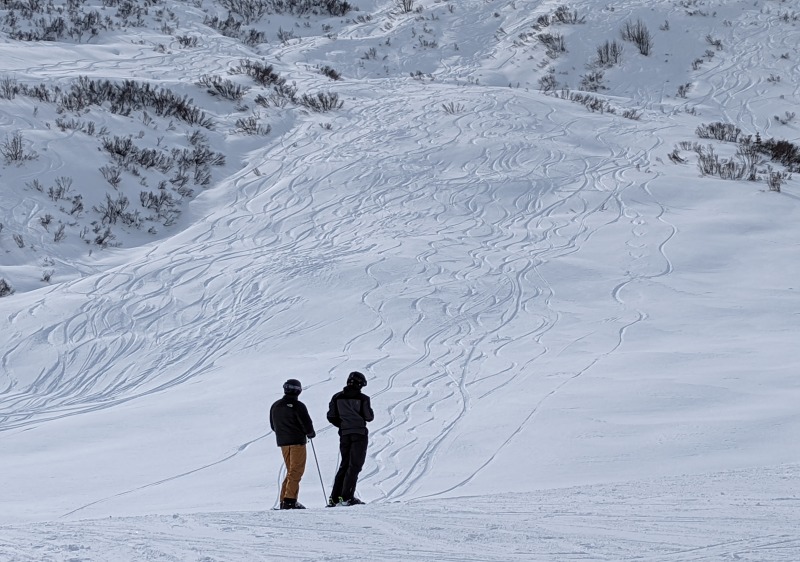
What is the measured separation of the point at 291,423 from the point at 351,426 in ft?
1.49

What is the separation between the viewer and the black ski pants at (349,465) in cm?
656

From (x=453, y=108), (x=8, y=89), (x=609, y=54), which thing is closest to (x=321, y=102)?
(x=453, y=108)

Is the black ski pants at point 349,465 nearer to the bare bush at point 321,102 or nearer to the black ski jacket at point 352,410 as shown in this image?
the black ski jacket at point 352,410

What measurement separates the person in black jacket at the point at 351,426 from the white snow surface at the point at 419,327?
29cm

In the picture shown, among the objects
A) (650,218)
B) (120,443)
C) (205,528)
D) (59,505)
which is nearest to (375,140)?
(650,218)

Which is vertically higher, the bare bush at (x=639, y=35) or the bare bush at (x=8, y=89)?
the bare bush at (x=639, y=35)

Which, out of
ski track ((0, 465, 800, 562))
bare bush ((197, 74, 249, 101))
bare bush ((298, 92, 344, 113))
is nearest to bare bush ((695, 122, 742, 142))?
bare bush ((298, 92, 344, 113))

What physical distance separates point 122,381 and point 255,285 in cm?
284

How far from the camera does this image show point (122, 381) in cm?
1003

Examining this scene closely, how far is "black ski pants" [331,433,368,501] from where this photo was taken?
21.5 ft

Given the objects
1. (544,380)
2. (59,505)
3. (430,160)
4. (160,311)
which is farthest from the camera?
(430,160)

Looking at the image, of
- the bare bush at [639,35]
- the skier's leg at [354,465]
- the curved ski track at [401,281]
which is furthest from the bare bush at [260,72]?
the skier's leg at [354,465]

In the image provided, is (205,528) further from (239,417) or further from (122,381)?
(122,381)

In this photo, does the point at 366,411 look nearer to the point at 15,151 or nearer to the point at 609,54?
the point at 15,151
